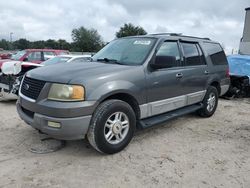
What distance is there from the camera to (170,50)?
4871 millimetres

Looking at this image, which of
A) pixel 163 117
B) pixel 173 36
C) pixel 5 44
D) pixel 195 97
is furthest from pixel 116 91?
pixel 5 44

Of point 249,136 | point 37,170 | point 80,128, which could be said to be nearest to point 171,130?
point 249,136

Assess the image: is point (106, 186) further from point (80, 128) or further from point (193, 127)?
point (193, 127)

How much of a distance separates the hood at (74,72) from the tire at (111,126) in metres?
0.45

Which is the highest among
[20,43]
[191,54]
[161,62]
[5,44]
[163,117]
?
[20,43]

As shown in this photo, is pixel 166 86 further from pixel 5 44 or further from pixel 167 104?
pixel 5 44

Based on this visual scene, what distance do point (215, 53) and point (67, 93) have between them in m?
4.28

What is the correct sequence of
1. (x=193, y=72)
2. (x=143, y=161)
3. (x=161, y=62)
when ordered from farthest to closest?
(x=193, y=72), (x=161, y=62), (x=143, y=161)

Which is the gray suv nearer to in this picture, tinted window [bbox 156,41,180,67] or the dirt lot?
tinted window [bbox 156,41,180,67]

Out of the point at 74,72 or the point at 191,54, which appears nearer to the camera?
the point at 74,72

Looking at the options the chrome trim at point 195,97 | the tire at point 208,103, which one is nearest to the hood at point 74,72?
the chrome trim at point 195,97

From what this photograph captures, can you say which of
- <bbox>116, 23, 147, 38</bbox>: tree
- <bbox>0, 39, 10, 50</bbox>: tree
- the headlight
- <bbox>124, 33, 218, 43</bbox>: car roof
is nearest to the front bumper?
the headlight

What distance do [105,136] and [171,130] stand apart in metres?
1.85

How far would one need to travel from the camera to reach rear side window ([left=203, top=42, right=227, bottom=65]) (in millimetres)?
6073
